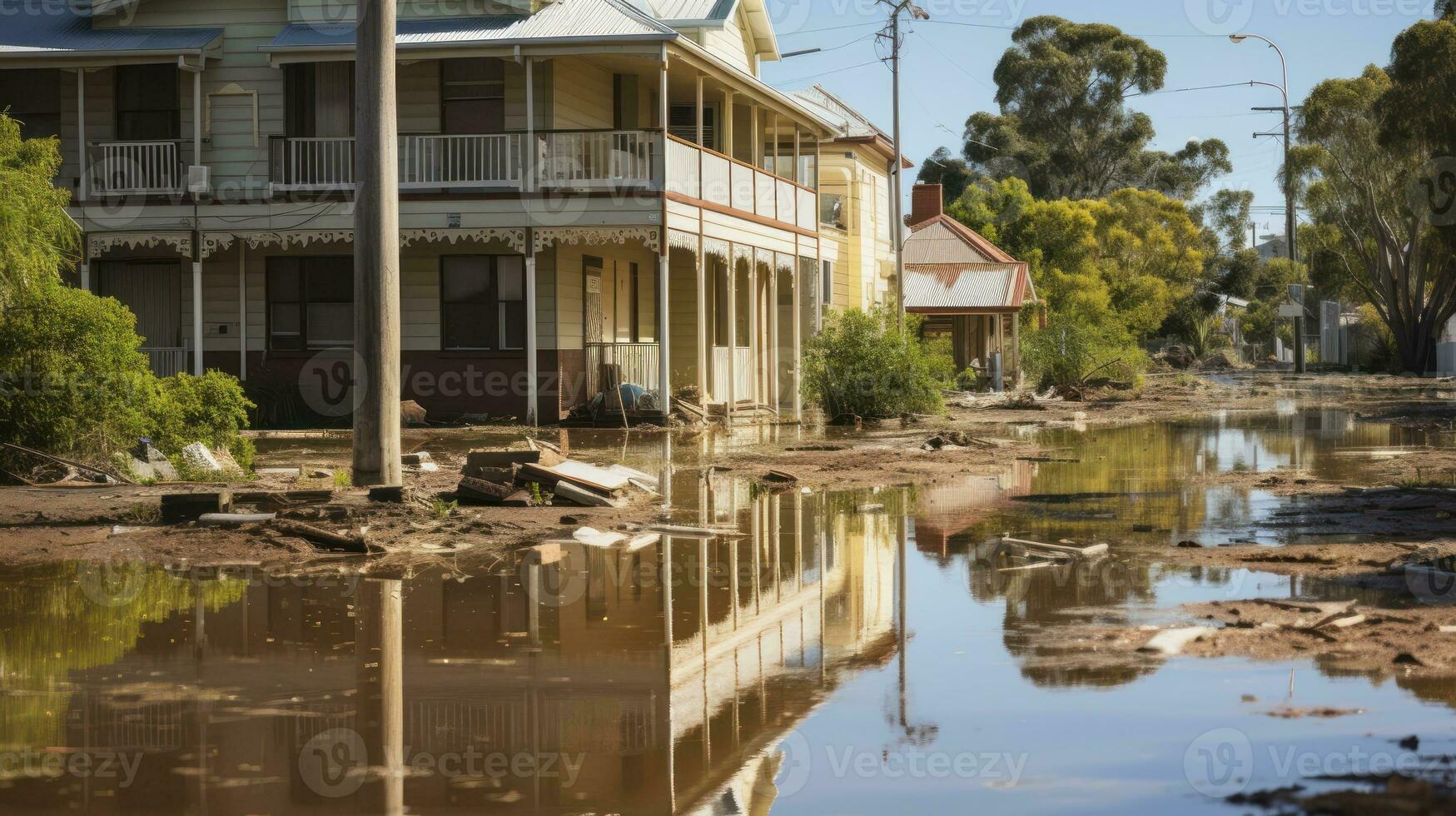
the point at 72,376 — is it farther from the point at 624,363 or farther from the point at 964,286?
the point at 964,286

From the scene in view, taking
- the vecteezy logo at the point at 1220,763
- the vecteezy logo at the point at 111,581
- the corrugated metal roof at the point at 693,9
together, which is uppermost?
the corrugated metal roof at the point at 693,9

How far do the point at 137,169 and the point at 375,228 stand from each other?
1665 cm

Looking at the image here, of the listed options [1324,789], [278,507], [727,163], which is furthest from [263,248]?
[1324,789]

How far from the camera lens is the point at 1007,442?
78.7 feet

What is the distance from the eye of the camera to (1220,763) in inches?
224

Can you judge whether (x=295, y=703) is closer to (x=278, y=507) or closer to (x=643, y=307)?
(x=278, y=507)

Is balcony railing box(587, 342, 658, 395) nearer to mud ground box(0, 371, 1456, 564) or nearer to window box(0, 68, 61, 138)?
mud ground box(0, 371, 1456, 564)

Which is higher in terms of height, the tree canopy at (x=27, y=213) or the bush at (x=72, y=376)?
the tree canopy at (x=27, y=213)

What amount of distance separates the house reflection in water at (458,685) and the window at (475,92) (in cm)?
1833

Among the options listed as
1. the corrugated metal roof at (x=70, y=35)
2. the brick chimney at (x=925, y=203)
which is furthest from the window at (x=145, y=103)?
the brick chimney at (x=925, y=203)

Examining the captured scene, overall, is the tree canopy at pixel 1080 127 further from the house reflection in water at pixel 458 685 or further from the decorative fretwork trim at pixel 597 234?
the house reflection in water at pixel 458 685

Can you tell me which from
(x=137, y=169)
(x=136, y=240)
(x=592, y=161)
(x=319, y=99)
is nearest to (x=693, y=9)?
(x=592, y=161)

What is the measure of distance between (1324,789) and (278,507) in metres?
9.30

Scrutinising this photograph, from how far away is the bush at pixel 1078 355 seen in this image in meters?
43.4
